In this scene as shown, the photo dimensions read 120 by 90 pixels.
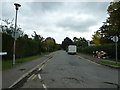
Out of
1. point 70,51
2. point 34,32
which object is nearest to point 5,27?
point 34,32

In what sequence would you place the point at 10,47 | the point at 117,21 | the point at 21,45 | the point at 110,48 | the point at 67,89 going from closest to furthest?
the point at 67,89
the point at 10,47
the point at 21,45
the point at 117,21
the point at 110,48

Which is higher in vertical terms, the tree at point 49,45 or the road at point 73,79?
the tree at point 49,45

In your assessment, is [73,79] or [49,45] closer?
[73,79]

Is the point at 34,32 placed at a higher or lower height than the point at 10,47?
higher

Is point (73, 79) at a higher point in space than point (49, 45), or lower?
lower

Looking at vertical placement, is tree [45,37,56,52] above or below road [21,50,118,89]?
above

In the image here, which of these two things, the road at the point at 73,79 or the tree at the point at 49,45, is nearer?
the road at the point at 73,79

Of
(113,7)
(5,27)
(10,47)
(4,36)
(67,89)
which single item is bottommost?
(67,89)

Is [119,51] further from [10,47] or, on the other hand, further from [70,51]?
[70,51]

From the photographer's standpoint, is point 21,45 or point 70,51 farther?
point 70,51

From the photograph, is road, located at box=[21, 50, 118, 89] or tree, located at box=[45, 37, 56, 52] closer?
road, located at box=[21, 50, 118, 89]

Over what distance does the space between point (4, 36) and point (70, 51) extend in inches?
1366

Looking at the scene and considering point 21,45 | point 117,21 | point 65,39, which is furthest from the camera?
point 65,39

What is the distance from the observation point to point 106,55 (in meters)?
28.2
